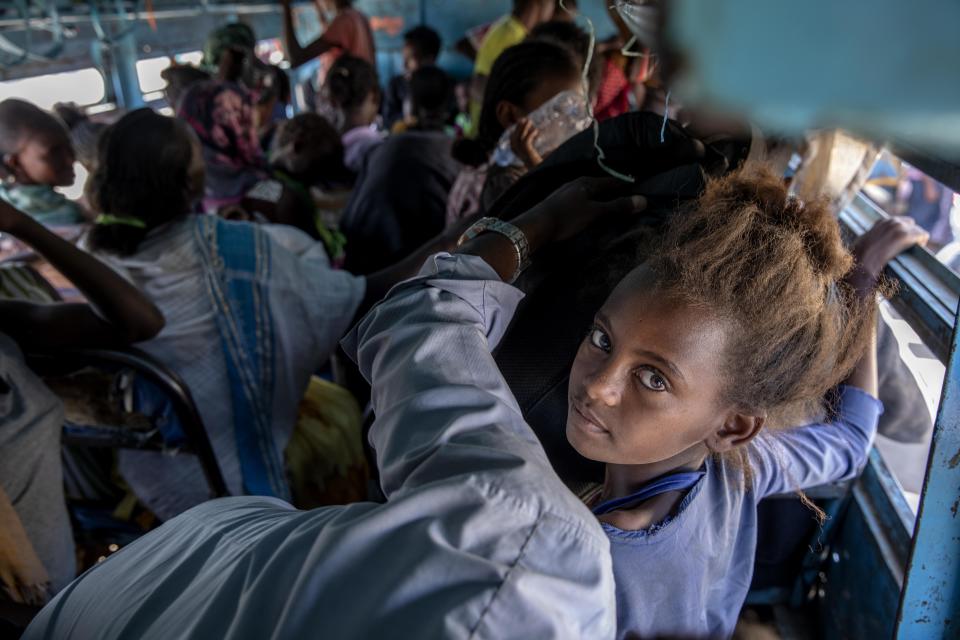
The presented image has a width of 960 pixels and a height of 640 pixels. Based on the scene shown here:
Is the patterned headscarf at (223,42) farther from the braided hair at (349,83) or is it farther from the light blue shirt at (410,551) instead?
the light blue shirt at (410,551)

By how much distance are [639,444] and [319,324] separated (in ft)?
4.14

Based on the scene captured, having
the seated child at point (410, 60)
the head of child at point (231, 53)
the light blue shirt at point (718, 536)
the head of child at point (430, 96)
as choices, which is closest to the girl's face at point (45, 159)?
the head of child at point (231, 53)

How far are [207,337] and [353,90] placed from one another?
2032mm

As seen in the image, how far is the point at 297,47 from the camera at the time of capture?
4.46 meters

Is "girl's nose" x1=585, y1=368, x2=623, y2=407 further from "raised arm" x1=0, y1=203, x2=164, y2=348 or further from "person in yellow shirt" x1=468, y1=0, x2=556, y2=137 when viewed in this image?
"person in yellow shirt" x1=468, y1=0, x2=556, y2=137

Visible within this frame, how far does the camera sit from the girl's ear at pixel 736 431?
3.20 ft

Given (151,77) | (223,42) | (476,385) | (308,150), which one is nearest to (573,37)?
(308,150)

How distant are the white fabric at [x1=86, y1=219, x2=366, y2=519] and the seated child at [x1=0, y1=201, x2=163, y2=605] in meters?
0.14

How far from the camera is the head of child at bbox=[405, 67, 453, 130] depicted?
380 centimetres

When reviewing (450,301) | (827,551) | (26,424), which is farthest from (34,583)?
(827,551)

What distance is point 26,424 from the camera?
4.96 feet

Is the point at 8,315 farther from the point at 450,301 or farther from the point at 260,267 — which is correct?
the point at 450,301

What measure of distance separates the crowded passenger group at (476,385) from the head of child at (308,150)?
23.6 inches

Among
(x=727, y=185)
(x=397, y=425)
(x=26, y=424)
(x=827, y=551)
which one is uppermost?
(x=727, y=185)
